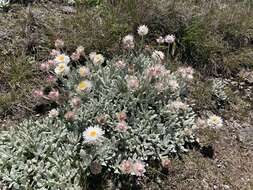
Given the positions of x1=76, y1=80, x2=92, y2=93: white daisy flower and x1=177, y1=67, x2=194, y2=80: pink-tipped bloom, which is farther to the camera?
x1=177, y1=67, x2=194, y2=80: pink-tipped bloom

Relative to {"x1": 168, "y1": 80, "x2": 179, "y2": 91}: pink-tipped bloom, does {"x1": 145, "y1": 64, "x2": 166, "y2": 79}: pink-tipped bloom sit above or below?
above

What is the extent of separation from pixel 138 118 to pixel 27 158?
0.80 meters

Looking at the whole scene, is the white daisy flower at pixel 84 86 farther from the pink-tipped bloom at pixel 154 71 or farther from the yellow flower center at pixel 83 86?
the pink-tipped bloom at pixel 154 71

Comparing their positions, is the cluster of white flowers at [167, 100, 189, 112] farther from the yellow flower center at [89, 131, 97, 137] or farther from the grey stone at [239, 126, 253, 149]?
the yellow flower center at [89, 131, 97, 137]

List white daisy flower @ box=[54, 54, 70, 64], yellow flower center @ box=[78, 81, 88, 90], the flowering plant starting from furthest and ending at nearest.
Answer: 1. white daisy flower @ box=[54, 54, 70, 64]
2. yellow flower center @ box=[78, 81, 88, 90]
3. the flowering plant

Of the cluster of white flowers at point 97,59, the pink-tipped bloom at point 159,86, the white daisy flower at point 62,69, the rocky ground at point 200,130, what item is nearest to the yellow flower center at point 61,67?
the white daisy flower at point 62,69

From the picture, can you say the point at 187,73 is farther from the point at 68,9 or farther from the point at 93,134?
the point at 68,9

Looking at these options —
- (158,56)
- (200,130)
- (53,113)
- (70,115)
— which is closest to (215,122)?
(200,130)

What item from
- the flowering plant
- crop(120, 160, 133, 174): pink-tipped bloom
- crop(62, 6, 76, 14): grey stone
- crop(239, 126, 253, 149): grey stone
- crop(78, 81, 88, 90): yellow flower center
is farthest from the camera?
crop(62, 6, 76, 14): grey stone

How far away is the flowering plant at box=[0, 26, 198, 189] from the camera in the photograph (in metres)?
2.89

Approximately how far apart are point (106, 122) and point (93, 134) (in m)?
0.26

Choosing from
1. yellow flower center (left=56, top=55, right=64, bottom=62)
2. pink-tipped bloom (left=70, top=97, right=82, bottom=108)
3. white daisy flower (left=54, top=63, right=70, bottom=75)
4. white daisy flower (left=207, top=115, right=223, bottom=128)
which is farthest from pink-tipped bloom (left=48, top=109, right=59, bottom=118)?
white daisy flower (left=207, top=115, right=223, bottom=128)

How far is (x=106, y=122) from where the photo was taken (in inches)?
121

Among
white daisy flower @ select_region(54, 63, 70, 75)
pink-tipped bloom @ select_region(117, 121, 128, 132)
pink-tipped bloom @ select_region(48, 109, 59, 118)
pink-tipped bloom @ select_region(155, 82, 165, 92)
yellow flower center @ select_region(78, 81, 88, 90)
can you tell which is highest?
white daisy flower @ select_region(54, 63, 70, 75)
